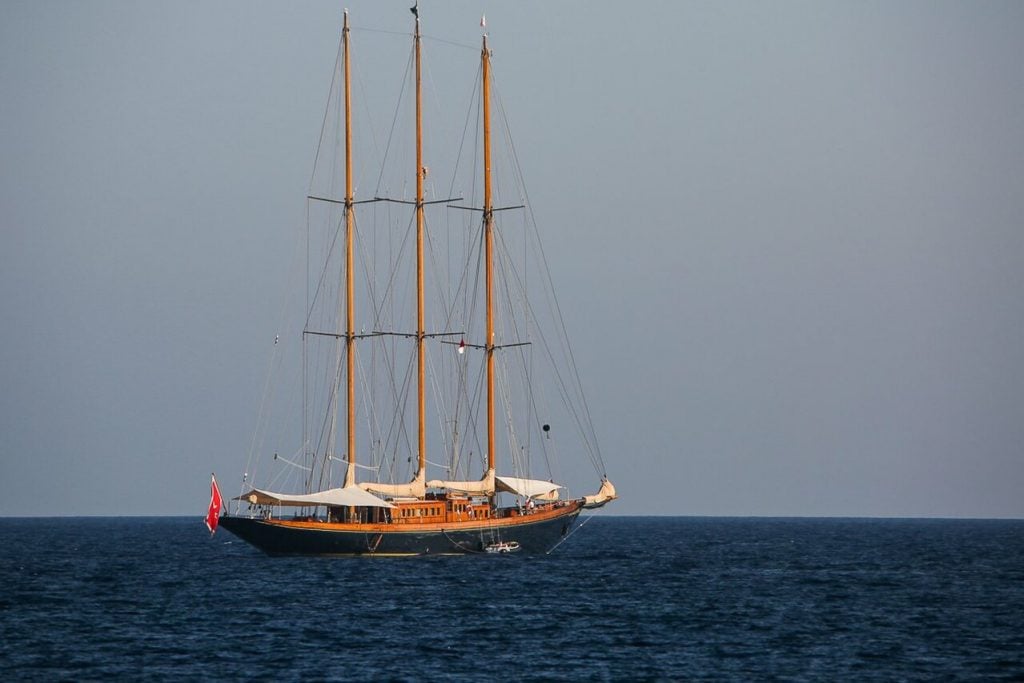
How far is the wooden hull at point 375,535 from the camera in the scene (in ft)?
341

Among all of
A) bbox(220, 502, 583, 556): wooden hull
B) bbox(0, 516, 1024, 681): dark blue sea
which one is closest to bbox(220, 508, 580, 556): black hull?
bbox(220, 502, 583, 556): wooden hull

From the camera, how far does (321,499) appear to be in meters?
105

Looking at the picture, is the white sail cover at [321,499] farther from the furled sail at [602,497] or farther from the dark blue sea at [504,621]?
the furled sail at [602,497]

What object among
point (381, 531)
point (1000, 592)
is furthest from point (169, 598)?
point (1000, 592)

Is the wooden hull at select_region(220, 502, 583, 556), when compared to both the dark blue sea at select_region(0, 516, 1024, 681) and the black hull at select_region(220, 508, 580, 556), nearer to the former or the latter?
the black hull at select_region(220, 508, 580, 556)

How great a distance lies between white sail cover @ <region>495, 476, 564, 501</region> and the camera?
374ft

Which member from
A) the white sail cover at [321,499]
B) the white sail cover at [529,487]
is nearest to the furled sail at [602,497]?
the white sail cover at [529,487]

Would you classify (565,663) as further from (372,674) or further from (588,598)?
(588,598)

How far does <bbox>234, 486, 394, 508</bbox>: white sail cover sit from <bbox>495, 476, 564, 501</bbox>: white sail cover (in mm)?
11204

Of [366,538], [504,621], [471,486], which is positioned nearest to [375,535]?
[366,538]

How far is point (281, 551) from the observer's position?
108 metres

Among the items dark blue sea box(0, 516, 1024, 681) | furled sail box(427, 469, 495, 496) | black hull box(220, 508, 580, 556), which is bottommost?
dark blue sea box(0, 516, 1024, 681)

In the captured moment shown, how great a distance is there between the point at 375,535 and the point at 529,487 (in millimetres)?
14974

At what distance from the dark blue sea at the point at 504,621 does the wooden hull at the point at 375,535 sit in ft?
4.42
